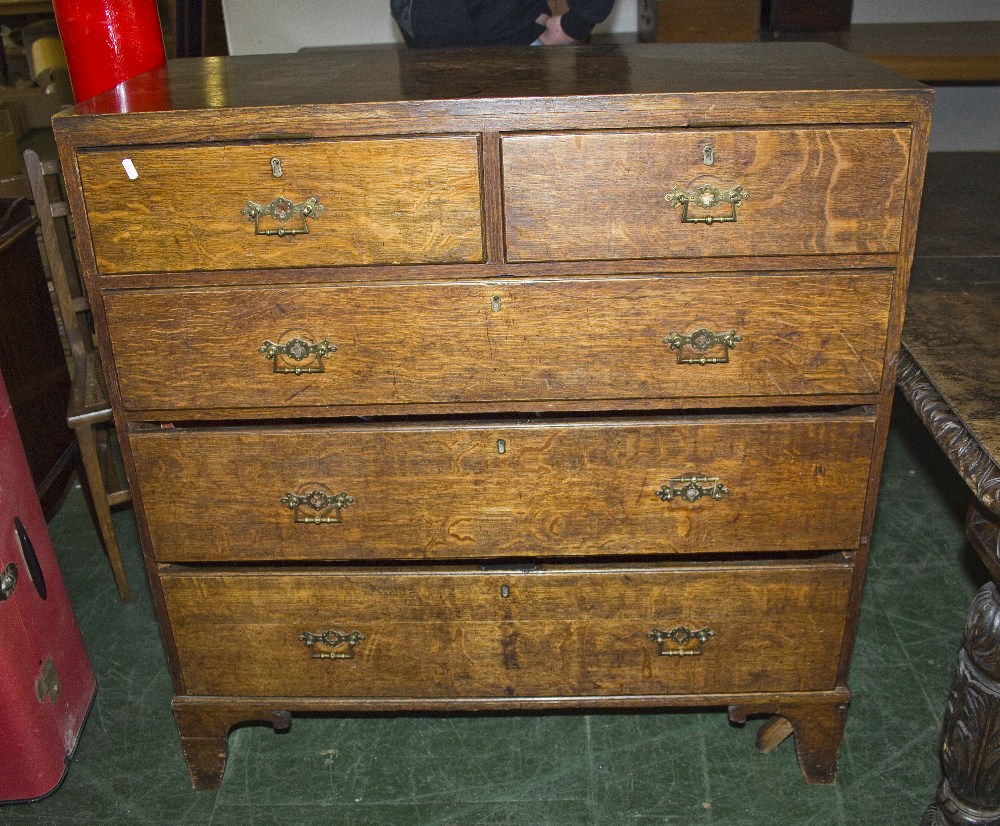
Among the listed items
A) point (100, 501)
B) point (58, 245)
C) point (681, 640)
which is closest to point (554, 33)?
point (58, 245)

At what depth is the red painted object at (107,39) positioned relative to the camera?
1997 mm

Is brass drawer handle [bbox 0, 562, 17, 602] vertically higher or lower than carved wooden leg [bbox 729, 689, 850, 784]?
higher

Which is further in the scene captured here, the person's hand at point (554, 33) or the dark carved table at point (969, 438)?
the person's hand at point (554, 33)

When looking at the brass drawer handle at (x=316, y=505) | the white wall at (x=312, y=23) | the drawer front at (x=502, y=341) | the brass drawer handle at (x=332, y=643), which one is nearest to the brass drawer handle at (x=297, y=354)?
the drawer front at (x=502, y=341)

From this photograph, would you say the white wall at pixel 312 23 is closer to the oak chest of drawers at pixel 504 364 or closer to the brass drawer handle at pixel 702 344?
the oak chest of drawers at pixel 504 364

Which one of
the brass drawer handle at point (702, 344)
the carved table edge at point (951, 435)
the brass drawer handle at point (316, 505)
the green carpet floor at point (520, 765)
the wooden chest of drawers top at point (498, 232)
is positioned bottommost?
the green carpet floor at point (520, 765)

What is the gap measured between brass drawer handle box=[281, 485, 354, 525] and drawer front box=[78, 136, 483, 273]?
16.9 inches

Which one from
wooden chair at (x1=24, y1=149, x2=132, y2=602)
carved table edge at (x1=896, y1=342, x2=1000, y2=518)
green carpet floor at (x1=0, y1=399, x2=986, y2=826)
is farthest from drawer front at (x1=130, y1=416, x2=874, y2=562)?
wooden chair at (x1=24, y1=149, x2=132, y2=602)

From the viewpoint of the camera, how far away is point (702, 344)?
167cm

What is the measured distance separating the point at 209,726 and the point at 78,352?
993 millimetres

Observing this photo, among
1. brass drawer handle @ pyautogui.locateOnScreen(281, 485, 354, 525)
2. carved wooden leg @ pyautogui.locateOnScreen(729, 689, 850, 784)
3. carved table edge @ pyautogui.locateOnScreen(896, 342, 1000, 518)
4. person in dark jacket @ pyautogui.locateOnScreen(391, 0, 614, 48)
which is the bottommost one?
carved wooden leg @ pyautogui.locateOnScreen(729, 689, 850, 784)

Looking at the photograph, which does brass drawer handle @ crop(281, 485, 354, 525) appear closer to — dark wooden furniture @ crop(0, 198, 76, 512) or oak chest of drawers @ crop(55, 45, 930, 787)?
oak chest of drawers @ crop(55, 45, 930, 787)

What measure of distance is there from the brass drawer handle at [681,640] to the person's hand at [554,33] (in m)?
1.46

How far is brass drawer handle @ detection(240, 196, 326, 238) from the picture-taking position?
1573mm
